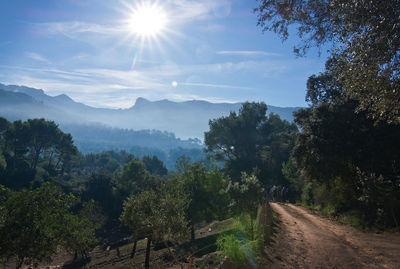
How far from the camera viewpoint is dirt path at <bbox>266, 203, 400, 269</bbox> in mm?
8000

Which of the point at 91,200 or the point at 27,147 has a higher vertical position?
the point at 27,147

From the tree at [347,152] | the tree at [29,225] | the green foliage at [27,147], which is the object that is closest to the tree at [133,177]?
the green foliage at [27,147]

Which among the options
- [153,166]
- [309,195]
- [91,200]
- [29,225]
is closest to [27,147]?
[153,166]

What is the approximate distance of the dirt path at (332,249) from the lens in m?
8.00

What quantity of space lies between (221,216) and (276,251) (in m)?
17.9

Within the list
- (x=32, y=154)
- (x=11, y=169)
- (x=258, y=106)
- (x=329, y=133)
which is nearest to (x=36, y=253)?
(x=329, y=133)

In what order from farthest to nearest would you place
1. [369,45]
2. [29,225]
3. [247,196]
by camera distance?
1. [247,196]
2. [29,225]
3. [369,45]

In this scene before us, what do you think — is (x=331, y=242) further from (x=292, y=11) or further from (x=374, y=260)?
(x=292, y=11)

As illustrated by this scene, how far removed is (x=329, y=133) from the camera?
1722 cm

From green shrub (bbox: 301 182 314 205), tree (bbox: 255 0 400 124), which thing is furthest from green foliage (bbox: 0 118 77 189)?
tree (bbox: 255 0 400 124)

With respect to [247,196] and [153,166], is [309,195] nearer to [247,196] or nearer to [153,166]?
[247,196]

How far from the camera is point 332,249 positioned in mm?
9477

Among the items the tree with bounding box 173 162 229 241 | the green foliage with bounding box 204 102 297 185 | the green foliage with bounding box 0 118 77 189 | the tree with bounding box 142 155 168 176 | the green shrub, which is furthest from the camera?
the tree with bounding box 142 155 168 176

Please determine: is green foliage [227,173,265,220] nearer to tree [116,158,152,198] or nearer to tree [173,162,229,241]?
tree [173,162,229,241]
